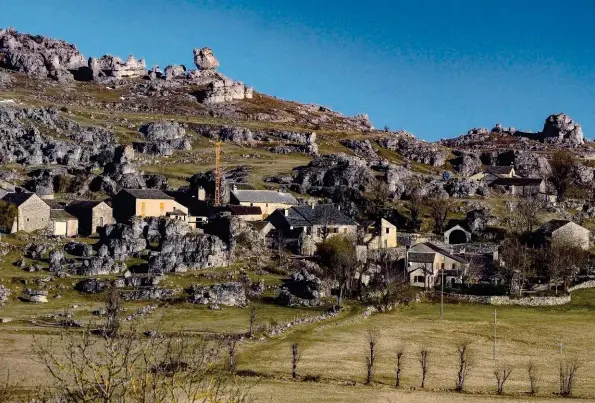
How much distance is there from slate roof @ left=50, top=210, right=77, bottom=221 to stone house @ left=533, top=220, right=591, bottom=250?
252 ft

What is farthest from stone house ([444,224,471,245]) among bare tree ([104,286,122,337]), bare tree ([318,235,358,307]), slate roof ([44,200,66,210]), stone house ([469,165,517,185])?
bare tree ([104,286,122,337])

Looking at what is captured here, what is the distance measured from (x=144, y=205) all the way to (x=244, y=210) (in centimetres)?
1740

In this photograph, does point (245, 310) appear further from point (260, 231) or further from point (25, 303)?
point (260, 231)

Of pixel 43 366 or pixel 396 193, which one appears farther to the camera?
pixel 396 193

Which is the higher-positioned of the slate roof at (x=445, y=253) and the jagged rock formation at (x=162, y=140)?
the jagged rock formation at (x=162, y=140)

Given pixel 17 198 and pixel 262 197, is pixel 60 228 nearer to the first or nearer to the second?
pixel 17 198

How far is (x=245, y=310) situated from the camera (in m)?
88.9

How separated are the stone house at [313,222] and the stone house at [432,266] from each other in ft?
37.8

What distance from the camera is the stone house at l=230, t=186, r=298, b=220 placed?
5581 inches

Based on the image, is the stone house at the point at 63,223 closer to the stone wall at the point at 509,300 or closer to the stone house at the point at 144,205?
the stone house at the point at 144,205

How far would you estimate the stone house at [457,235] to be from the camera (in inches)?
5443

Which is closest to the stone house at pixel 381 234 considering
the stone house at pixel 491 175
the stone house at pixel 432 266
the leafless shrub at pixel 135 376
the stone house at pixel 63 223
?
the stone house at pixel 432 266

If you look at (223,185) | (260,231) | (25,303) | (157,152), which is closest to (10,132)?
(157,152)

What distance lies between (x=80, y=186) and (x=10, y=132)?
118 ft
